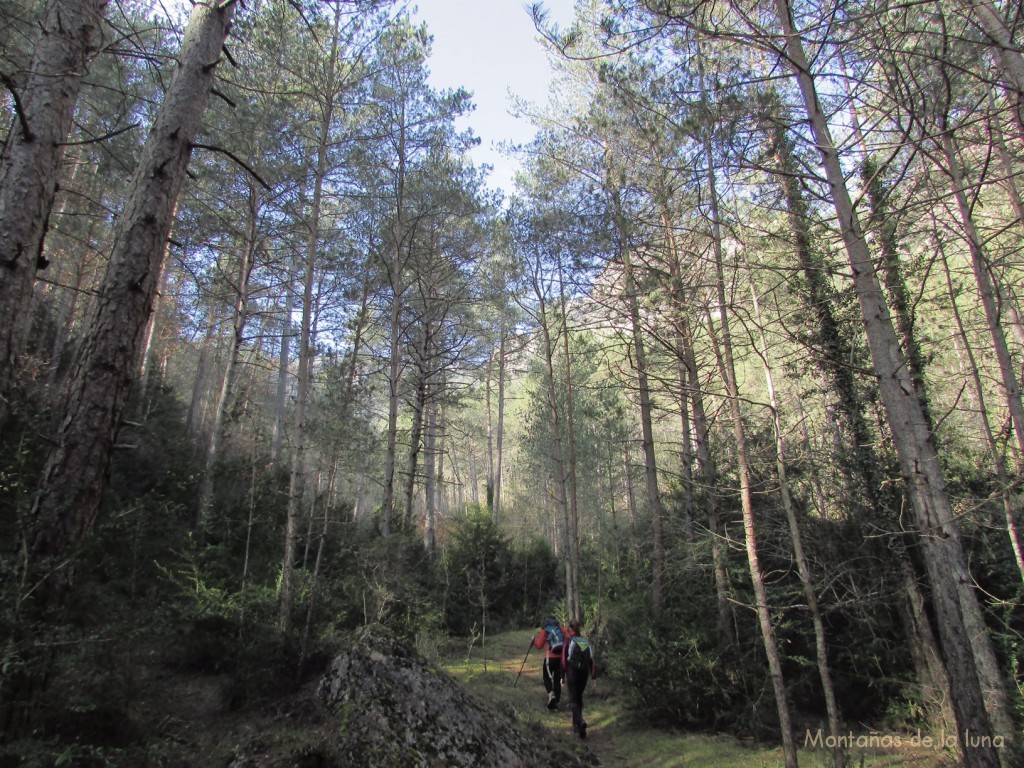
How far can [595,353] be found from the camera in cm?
939

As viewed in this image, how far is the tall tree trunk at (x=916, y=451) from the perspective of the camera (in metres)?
3.04

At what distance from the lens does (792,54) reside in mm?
3945

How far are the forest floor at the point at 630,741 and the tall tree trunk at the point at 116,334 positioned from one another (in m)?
5.06

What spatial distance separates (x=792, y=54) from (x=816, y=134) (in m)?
0.78

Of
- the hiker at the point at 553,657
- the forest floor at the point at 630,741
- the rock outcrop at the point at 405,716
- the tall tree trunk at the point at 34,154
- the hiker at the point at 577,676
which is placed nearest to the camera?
the tall tree trunk at the point at 34,154

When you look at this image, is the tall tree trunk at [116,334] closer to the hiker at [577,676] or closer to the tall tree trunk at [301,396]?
the tall tree trunk at [301,396]

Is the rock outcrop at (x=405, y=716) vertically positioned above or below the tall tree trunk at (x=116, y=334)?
below


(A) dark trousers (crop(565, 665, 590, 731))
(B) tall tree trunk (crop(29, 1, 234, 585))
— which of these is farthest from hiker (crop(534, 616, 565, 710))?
(B) tall tree trunk (crop(29, 1, 234, 585))

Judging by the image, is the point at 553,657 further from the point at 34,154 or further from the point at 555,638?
the point at 34,154

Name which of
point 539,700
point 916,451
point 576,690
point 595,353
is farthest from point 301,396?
point 916,451

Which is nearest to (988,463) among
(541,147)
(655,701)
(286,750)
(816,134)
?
(655,701)

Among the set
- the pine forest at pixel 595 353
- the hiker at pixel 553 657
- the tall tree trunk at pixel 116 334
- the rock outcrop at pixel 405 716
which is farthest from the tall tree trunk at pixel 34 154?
the hiker at pixel 553 657

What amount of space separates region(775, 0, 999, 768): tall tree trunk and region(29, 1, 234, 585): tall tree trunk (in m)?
4.14

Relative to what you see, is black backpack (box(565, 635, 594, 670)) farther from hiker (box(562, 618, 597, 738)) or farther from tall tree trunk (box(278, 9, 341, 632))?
tall tree trunk (box(278, 9, 341, 632))
